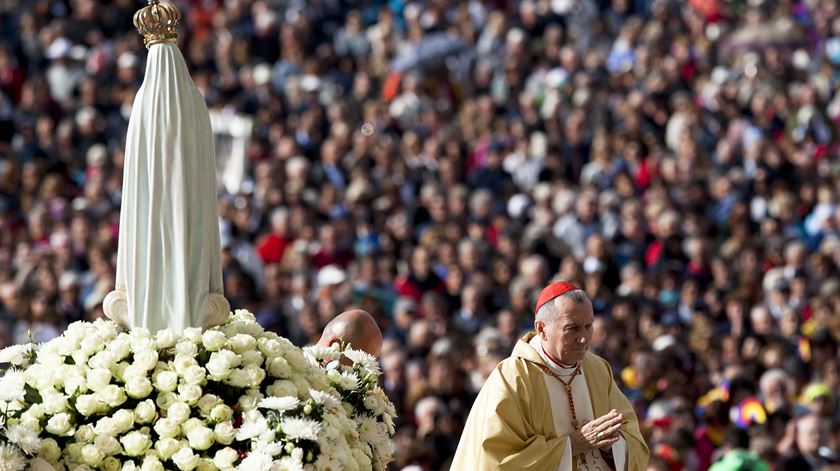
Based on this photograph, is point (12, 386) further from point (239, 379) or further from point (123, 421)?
point (239, 379)

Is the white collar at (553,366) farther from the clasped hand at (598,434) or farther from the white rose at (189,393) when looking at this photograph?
the white rose at (189,393)

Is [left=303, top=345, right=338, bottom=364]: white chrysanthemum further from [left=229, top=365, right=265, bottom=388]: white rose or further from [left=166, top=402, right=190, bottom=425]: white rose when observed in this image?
[left=166, top=402, right=190, bottom=425]: white rose

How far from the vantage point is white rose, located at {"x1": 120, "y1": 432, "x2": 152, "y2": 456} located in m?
7.18

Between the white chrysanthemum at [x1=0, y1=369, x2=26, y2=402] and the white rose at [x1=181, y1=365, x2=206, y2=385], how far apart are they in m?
0.65

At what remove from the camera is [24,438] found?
7.06m

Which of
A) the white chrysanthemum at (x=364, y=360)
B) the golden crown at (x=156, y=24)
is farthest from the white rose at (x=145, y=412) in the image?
the golden crown at (x=156, y=24)

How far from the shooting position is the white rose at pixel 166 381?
733 centimetres

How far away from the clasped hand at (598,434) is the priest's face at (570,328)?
1.03 ft

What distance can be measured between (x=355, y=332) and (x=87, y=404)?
2.14m

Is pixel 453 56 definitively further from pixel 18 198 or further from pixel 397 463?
pixel 397 463

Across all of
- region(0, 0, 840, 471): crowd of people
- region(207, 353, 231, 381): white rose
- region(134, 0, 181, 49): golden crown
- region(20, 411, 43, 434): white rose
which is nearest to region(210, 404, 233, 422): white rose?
region(207, 353, 231, 381): white rose

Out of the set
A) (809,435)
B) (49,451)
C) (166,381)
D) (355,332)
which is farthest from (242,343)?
(809,435)

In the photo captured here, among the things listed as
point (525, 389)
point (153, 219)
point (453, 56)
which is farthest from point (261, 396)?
point (453, 56)

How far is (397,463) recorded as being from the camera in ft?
41.3
